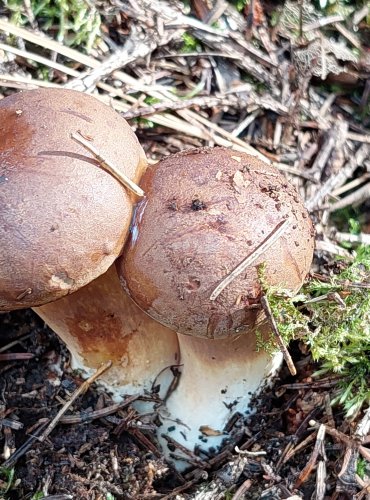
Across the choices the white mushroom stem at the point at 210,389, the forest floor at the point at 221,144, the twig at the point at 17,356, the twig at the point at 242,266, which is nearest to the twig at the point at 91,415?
the forest floor at the point at 221,144

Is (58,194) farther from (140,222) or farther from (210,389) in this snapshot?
(210,389)

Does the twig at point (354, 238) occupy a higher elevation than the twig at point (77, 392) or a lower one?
higher

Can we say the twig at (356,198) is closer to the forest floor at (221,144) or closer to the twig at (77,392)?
the forest floor at (221,144)

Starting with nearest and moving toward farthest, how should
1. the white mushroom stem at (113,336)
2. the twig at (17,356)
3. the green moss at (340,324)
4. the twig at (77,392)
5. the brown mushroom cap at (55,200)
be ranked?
the brown mushroom cap at (55,200) → the green moss at (340,324) → the white mushroom stem at (113,336) → the twig at (77,392) → the twig at (17,356)

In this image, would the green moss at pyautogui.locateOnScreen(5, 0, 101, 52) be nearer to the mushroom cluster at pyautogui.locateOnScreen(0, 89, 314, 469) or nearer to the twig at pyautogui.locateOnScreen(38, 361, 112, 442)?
the mushroom cluster at pyautogui.locateOnScreen(0, 89, 314, 469)

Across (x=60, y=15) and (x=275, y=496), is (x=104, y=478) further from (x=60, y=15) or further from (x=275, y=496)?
(x=60, y=15)

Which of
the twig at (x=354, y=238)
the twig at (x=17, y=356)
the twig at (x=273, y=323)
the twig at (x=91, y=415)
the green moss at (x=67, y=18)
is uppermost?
the green moss at (x=67, y=18)

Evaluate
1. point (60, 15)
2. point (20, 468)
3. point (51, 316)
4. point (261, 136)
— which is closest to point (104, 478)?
point (20, 468)
